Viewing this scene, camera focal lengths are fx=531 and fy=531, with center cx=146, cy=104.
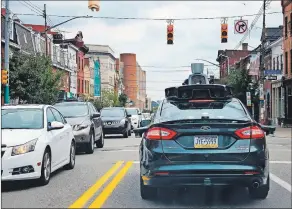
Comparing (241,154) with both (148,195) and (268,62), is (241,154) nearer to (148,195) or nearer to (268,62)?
(148,195)

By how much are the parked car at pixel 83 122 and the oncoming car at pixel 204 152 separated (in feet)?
26.4

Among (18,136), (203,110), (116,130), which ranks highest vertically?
(203,110)

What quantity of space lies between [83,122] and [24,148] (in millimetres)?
6918

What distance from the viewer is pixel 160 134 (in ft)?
23.5

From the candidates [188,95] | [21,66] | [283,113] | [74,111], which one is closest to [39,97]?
[21,66]

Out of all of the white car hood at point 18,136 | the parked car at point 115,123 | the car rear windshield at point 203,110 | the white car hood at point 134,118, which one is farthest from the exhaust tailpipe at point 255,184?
the white car hood at point 134,118

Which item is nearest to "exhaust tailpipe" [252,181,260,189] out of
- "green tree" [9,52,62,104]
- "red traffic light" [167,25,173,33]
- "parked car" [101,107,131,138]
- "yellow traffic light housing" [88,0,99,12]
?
"yellow traffic light housing" [88,0,99,12]

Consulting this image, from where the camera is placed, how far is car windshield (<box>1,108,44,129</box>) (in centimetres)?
957

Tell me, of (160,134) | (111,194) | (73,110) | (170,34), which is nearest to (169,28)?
(170,34)

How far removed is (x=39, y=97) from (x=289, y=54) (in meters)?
23.3

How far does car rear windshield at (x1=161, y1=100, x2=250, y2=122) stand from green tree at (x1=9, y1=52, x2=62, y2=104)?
73.5ft

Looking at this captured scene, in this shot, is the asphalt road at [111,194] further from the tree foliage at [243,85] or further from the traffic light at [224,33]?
→ the tree foliage at [243,85]

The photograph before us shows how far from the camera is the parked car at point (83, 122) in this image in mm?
15258

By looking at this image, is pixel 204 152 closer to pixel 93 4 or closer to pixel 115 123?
pixel 93 4
